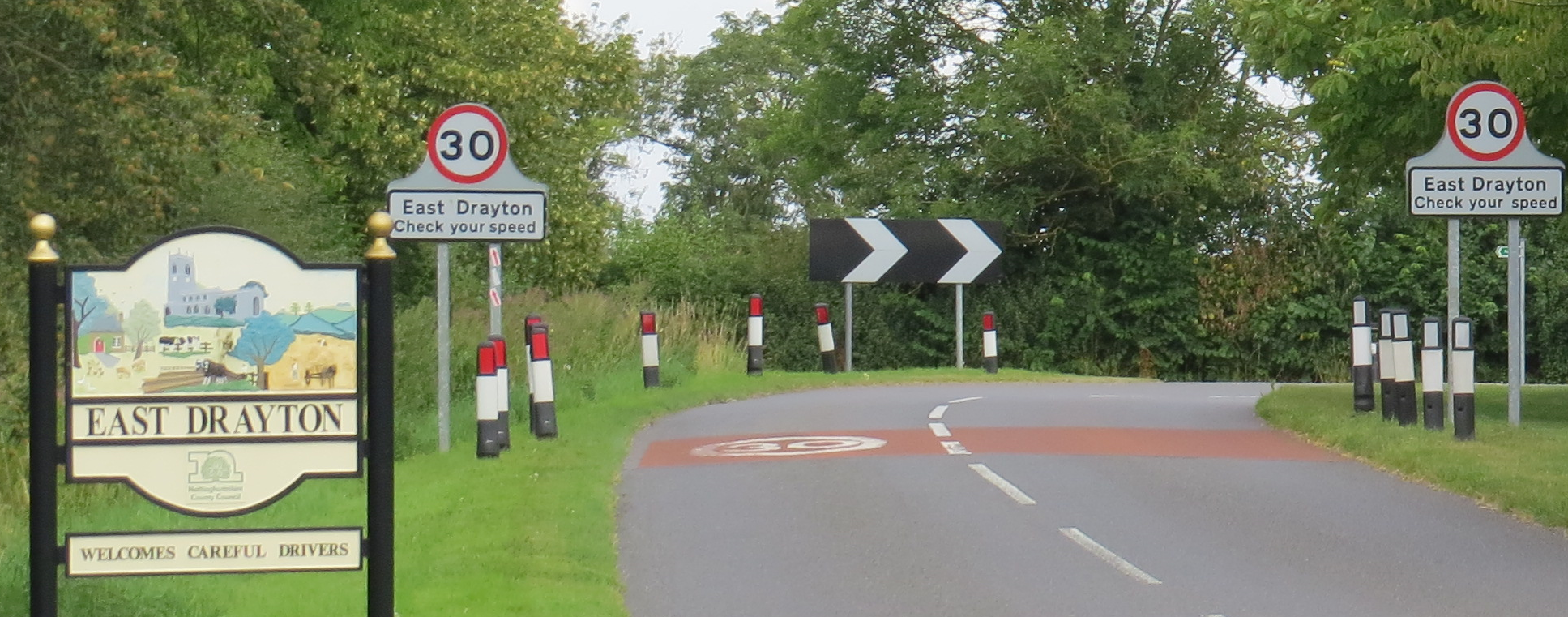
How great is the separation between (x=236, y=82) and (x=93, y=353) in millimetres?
19445

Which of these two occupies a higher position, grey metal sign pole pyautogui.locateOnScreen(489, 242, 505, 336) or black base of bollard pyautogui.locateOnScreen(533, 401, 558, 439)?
grey metal sign pole pyautogui.locateOnScreen(489, 242, 505, 336)

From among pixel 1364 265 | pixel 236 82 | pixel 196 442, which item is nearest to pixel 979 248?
pixel 1364 265

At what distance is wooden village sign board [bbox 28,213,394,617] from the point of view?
611 cm

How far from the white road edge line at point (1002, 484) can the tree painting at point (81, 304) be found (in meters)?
6.82

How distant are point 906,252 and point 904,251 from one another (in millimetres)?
38

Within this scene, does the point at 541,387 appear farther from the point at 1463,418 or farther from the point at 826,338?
the point at 826,338

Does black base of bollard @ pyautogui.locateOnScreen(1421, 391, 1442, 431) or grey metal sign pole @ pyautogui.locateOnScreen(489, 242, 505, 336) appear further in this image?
black base of bollard @ pyautogui.locateOnScreen(1421, 391, 1442, 431)

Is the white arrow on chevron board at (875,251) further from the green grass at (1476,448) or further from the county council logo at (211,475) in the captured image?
the county council logo at (211,475)

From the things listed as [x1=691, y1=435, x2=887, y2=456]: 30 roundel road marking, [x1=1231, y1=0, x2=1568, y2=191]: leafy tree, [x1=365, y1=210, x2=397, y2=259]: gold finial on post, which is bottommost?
[x1=691, y1=435, x2=887, y2=456]: 30 roundel road marking

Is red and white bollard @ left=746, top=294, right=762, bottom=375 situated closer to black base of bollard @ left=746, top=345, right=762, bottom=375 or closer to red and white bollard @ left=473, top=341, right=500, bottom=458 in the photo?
black base of bollard @ left=746, top=345, right=762, bottom=375

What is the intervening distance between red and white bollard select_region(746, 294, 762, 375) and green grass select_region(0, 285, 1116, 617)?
4.18 m

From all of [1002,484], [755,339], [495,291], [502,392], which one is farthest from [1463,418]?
[755,339]

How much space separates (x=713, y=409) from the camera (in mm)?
19516

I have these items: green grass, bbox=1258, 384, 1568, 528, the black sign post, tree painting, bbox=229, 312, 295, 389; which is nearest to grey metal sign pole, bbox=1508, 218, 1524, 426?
green grass, bbox=1258, 384, 1568, 528
